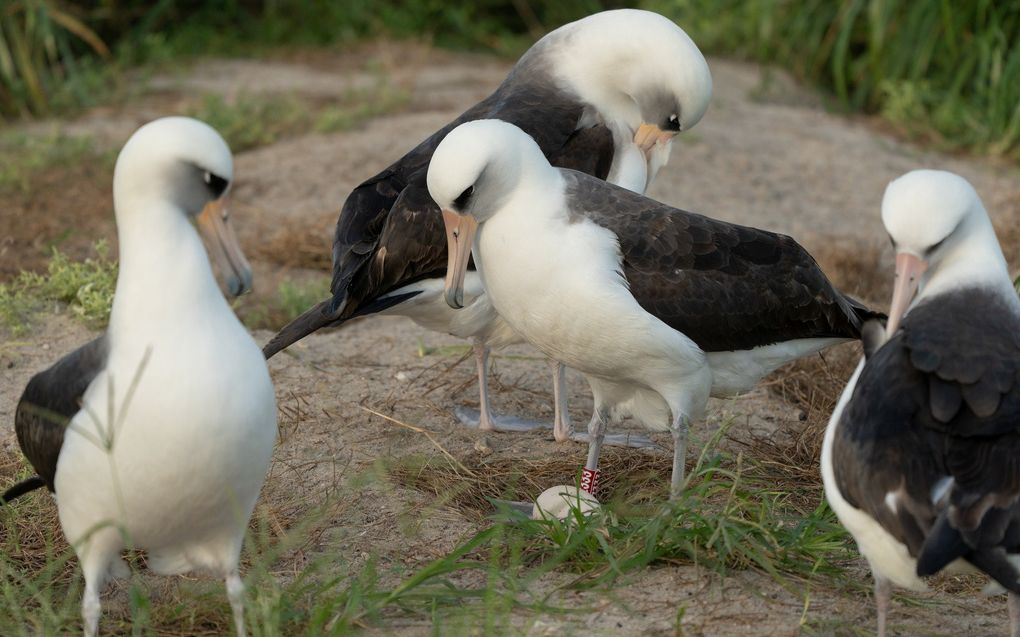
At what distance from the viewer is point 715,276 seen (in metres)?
4.87

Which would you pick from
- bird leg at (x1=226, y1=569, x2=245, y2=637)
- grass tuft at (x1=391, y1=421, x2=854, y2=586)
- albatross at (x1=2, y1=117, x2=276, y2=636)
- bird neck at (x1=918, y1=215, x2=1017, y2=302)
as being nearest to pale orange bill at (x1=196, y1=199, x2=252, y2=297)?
albatross at (x1=2, y1=117, x2=276, y2=636)

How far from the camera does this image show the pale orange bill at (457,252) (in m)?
4.68

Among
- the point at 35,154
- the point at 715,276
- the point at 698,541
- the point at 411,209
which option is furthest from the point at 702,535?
the point at 35,154

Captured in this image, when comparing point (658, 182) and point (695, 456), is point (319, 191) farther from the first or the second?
point (695, 456)

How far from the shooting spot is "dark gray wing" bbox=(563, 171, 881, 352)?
15.5ft

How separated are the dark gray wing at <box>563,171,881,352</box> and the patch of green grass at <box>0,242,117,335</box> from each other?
251cm

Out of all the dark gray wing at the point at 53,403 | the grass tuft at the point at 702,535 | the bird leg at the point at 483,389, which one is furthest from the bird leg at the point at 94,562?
the bird leg at the point at 483,389

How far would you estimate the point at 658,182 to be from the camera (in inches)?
352

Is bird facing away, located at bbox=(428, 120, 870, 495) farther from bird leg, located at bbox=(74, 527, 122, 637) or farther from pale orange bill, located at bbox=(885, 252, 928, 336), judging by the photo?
bird leg, located at bbox=(74, 527, 122, 637)

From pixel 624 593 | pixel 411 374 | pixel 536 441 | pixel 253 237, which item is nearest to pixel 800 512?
pixel 624 593

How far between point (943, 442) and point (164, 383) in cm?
194

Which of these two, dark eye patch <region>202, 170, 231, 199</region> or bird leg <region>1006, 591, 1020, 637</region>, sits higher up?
dark eye patch <region>202, 170, 231, 199</region>

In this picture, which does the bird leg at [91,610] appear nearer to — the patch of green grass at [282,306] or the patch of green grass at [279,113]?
the patch of green grass at [282,306]

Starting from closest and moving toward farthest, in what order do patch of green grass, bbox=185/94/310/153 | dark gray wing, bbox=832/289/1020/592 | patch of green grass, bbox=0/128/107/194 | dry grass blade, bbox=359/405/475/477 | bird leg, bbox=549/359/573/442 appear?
dark gray wing, bbox=832/289/1020/592 < dry grass blade, bbox=359/405/475/477 < bird leg, bbox=549/359/573/442 < patch of green grass, bbox=0/128/107/194 < patch of green grass, bbox=185/94/310/153
